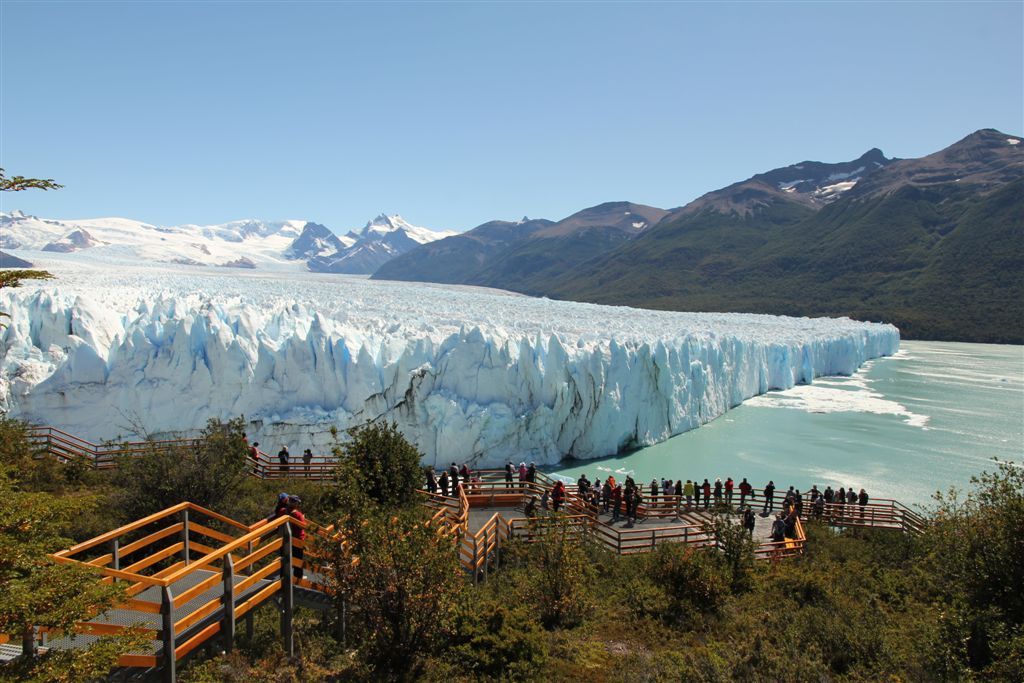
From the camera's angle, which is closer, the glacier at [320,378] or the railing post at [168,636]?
the railing post at [168,636]

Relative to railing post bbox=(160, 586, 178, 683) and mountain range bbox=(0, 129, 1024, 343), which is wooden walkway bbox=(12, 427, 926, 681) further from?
mountain range bbox=(0, 129, 1024, 343)

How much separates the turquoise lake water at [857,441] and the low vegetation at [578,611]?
34.1 ft

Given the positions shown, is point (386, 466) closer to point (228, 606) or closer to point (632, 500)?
point (228, 606)

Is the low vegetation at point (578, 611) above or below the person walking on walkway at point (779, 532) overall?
above

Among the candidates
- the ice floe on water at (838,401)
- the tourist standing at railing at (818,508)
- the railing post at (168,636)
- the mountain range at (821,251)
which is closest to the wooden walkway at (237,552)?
the railing post at (168,636)

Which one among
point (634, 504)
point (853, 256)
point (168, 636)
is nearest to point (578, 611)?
point (168, 636)

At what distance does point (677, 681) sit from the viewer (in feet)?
18.1

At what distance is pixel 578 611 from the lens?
23.9 ft

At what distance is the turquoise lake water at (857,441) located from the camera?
61.8 feet

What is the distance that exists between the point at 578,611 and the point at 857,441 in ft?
64.4

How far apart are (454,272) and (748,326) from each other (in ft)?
530

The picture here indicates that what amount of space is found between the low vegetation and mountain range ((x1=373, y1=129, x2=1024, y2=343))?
237ft

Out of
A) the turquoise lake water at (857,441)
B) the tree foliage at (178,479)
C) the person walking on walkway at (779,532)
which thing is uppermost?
the tree foliage at (178,479)

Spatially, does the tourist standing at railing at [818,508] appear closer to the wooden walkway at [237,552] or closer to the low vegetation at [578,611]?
the wooden walkway at [237,552]
